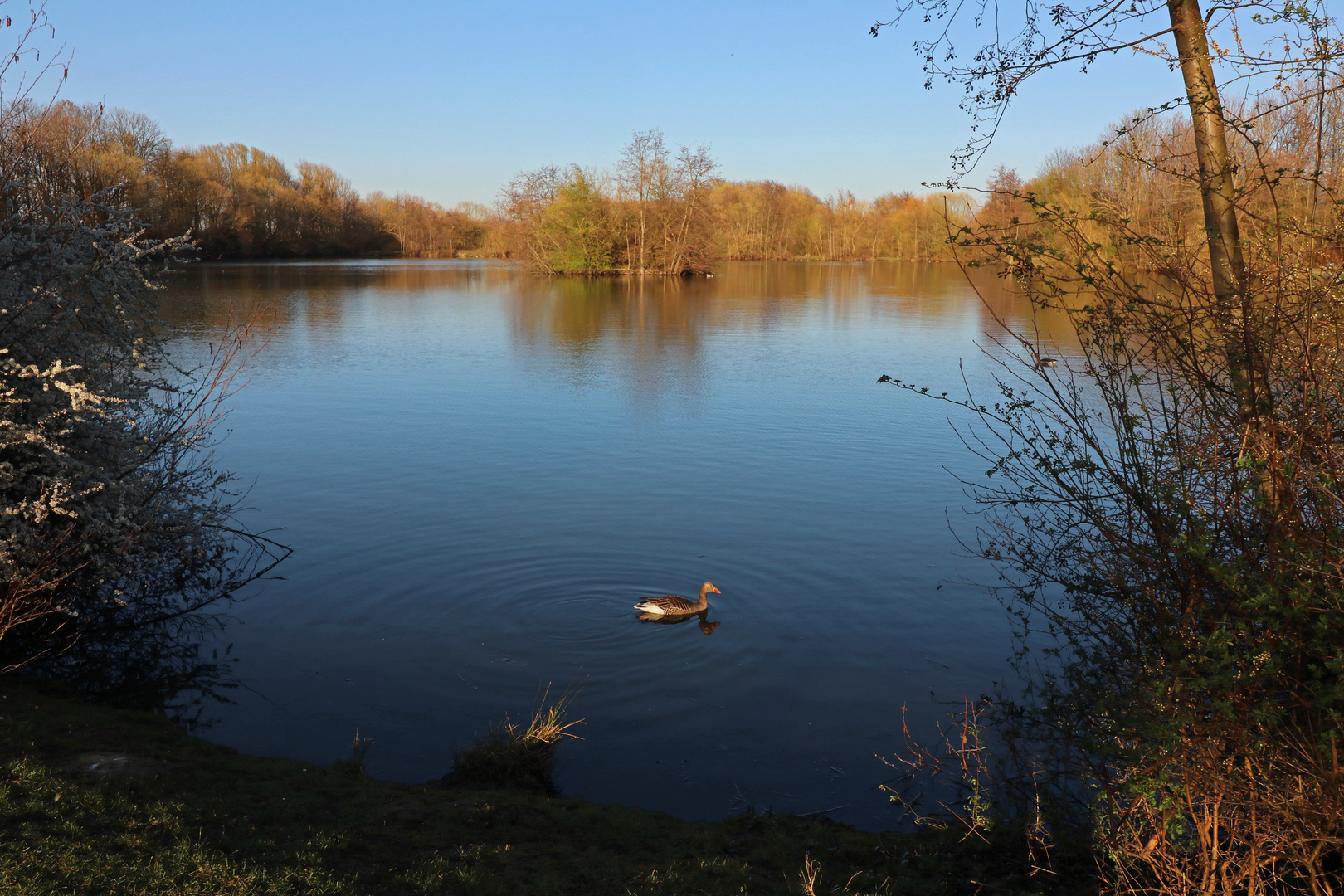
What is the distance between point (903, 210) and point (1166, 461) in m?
119

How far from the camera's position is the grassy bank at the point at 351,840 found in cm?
448

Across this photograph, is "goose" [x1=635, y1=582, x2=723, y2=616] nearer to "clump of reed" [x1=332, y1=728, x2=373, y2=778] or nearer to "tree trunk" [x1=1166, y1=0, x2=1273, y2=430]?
"clump of reed" [x1=332, y1=728, x2=373, y2=778]

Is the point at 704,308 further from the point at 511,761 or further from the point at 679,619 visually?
the point at 511,761

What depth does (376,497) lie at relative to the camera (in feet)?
43.8

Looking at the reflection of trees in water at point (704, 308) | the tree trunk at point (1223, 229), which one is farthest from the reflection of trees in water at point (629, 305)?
the tree trunk at point (1223, 229)

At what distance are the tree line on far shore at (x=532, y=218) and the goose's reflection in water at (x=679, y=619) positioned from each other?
110ft

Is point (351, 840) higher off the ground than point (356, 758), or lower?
higher

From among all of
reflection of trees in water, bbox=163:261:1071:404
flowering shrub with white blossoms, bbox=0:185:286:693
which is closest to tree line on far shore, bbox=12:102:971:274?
reflection of trees in water, bbox=163:261:1071:404

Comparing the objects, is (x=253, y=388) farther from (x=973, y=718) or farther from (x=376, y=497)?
(x=973, y=718)

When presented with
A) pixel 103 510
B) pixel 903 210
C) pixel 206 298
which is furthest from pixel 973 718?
pixel 903 210

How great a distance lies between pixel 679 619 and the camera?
361 inches

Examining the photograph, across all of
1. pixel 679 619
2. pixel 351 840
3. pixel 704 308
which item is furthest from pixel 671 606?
pixel 704 308

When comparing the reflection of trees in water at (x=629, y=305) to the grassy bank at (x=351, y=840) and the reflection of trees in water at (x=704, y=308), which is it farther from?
the grassy bank at (x=351, y=840)

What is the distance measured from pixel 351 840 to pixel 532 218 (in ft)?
228
